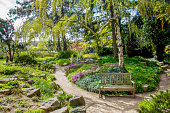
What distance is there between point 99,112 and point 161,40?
10324mm

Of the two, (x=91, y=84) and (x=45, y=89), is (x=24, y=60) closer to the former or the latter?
(x=45, y=89)

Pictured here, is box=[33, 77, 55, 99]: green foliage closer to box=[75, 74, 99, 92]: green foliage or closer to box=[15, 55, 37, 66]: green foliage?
box=[75, 74, 99, 92]: green foliage

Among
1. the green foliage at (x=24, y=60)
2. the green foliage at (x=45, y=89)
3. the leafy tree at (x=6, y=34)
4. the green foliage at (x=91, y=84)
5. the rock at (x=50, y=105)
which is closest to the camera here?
the rock at (x=50, y=105)

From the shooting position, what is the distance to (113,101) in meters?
4.17

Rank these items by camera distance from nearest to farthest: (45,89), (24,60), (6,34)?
1. (45,89)
2. (24,60)
3. (6,34)

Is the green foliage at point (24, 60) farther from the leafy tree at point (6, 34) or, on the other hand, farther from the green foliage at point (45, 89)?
the green foliage at point (45, 89)

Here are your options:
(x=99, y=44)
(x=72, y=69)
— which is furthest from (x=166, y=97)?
(x=99, y=44)

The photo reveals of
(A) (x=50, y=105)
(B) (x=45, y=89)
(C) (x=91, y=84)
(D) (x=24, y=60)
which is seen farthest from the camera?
(D) (x=24, y=60)

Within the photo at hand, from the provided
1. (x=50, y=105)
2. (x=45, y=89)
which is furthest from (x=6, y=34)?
(x=50, y=105)

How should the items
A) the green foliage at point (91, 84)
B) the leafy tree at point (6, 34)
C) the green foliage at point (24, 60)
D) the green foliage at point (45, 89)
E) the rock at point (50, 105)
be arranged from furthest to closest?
1. the leafy tree at point (6, 34)
2. the green foliage at point (24, 60)
3. the green foliage at point (91, 84)
4. the green foliage at point (45, 89)
5. the rock at point (50, 105)

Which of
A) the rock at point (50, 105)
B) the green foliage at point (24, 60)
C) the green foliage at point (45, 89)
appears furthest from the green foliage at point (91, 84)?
the green foliage at point (24, 60)

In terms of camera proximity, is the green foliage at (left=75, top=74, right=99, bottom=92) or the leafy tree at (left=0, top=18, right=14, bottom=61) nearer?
the green foliage at (left=75, top=74, right=99, bottom=92)

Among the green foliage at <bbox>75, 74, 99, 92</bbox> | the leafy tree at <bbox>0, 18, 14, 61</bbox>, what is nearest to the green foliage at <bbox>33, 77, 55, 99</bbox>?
the green foliage at <bbox>75, 74, 99, 92</bbox>

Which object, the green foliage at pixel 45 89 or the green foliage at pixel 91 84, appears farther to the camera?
the green foliage at pixel 91 84
